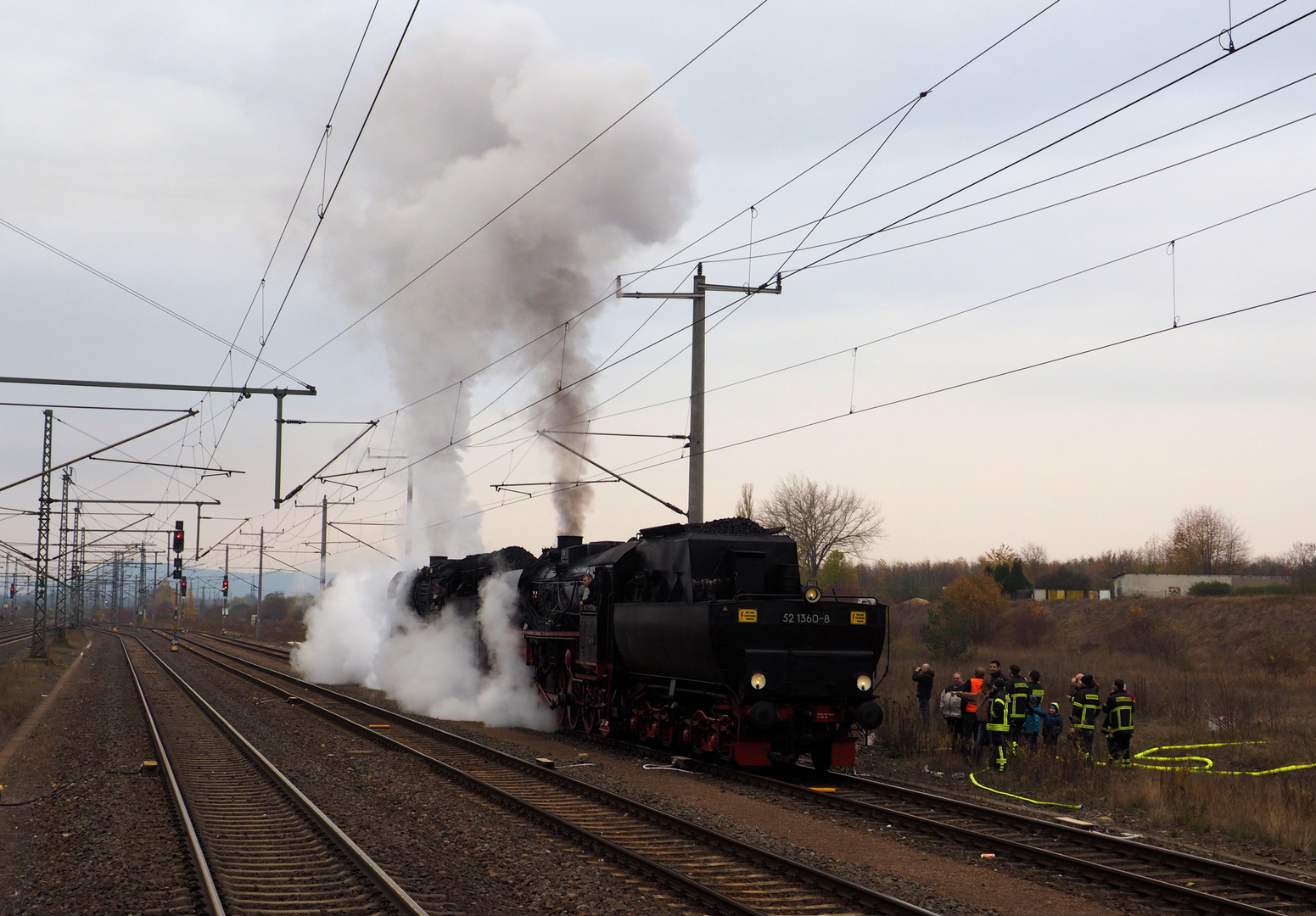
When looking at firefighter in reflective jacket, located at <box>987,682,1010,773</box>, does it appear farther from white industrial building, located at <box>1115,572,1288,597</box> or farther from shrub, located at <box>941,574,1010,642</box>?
white industrial building, located at <box>1115,572,1288,597</box>

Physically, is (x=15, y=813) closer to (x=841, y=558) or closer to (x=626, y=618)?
(x=626, y=618)

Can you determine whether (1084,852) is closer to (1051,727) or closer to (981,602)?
(1051,727)

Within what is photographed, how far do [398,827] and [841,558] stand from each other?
2245 inches

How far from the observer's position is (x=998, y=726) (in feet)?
50.7

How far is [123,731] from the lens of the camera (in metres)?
19.8

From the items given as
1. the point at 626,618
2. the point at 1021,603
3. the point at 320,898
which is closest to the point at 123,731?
the point at 626,618

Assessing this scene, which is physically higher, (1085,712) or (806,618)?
(806,618)

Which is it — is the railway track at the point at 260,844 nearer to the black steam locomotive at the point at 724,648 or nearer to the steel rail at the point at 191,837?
the steel rail at the point at 191,837

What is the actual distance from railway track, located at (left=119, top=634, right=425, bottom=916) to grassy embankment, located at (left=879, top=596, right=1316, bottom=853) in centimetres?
821

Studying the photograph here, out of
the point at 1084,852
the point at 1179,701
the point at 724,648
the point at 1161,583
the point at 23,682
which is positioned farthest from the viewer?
the point at 1161,583

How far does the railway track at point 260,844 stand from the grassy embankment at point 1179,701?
821 cm

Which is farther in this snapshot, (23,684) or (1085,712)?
(23,684)

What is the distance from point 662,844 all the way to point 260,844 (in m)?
3.92

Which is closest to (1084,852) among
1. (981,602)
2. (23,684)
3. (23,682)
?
(23,684)
